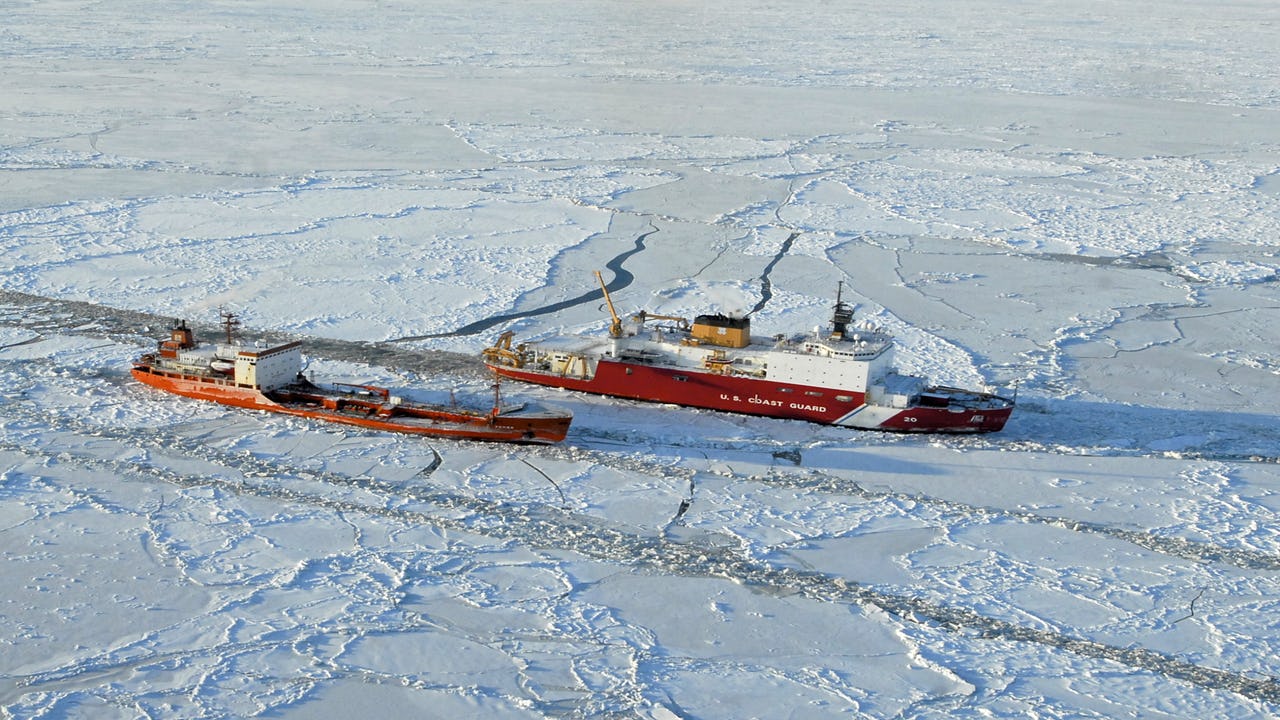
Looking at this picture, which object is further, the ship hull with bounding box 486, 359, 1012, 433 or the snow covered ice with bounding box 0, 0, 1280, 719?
the ship hull with bounding box 486, 359, 1012, 433

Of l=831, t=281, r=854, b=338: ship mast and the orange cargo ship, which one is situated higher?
l=831, t=281, r=854, b=338: ship mast

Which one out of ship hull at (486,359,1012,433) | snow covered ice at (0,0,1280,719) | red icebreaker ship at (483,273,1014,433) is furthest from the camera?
red icebreaker ship at (483,273,1014,433)

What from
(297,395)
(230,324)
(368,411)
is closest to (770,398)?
(368,411)

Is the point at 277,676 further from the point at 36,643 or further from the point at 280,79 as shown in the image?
the point at 280,79

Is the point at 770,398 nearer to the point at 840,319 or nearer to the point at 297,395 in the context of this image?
the point at 840,319

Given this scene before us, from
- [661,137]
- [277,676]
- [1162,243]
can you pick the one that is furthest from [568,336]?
[661,137]

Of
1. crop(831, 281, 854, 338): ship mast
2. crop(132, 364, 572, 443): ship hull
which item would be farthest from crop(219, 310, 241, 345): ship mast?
crop(831, 281, 854, 338): ship mast

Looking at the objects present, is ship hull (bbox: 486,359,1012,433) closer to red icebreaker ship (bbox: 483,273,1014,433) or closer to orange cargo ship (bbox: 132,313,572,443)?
red icebreaker ship (bbox: 483,273,1014,433)
